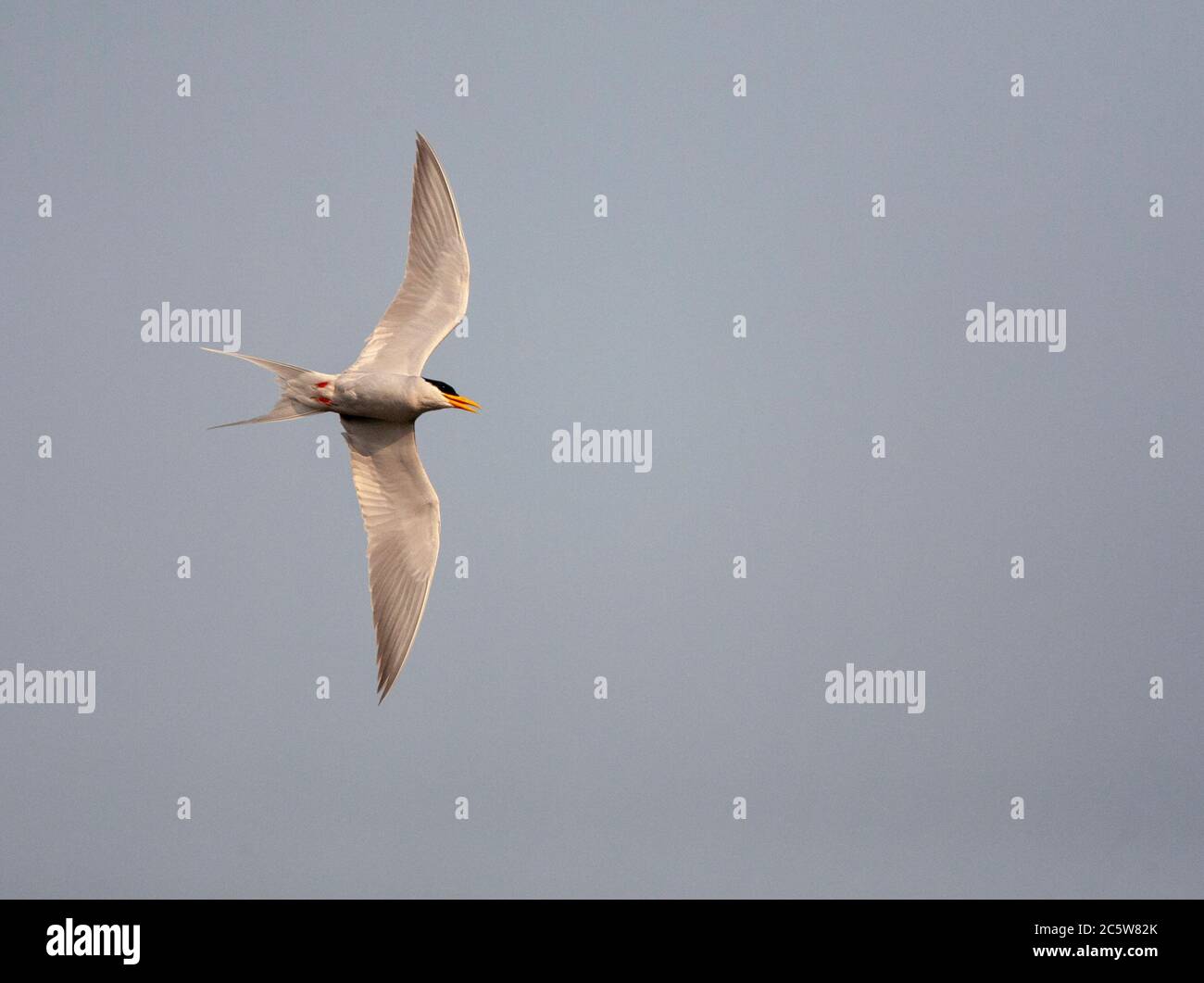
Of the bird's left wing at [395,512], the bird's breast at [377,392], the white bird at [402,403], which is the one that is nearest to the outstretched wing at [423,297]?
the white bird at [402,403]

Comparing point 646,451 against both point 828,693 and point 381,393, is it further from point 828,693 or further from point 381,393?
point 381,393

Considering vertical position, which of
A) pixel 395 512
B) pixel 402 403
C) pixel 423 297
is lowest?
pixel 395 512

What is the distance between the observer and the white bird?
8.02 m

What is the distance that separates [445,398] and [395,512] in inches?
31.7

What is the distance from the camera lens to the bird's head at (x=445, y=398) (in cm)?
803

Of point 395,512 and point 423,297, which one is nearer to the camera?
point 423,297

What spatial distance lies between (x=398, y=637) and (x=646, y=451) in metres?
4.58

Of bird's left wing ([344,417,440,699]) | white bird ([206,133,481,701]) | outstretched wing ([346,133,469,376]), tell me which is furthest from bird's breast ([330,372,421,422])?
bird's left wing ([344,417,440,699])

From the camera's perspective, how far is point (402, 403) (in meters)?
8.07

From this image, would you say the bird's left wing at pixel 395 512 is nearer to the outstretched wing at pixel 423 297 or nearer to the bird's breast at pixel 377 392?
the bird's breast at pixel 377 392

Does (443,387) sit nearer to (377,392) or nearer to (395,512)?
(377,392)

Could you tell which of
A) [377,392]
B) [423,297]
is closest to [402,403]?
[377,392]

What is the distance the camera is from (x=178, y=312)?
1127cm
